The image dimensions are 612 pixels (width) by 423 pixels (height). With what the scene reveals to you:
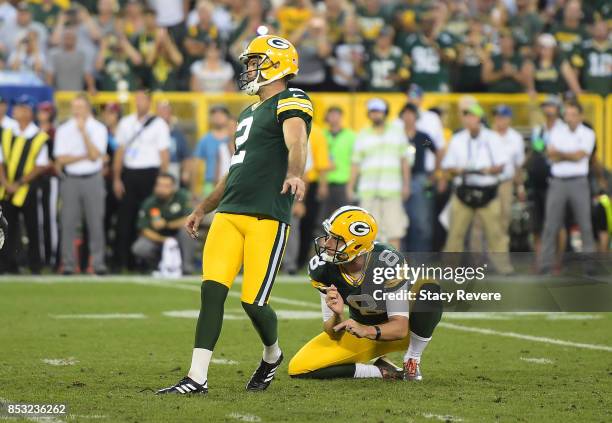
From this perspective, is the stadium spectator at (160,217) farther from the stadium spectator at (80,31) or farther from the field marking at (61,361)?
the field marking at (61,361)

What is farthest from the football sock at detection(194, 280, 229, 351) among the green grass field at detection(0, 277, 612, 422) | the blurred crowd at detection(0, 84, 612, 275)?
the blurred crowd at detection(0, 84, 612, 275)

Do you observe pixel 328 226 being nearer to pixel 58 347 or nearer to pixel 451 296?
pixel 451 296

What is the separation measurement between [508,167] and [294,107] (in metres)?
8.37

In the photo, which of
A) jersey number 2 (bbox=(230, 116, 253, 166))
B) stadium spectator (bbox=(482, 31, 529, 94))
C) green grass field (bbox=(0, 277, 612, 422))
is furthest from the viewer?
stadium spectator (bbox=(482, 31, 529, 94))

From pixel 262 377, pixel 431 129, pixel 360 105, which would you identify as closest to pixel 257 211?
pixel 262 377

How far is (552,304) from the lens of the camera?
7898 mm

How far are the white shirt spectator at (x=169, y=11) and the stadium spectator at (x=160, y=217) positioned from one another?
13.0 ft

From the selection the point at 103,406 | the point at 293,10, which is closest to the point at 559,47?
the point at 293,10

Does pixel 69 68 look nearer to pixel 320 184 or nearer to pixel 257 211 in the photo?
pixel 320 184

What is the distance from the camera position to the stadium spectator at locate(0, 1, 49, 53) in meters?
17.3

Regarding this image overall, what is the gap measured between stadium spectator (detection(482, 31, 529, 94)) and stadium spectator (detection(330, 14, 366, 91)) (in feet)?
5.44

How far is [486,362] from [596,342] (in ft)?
4.44

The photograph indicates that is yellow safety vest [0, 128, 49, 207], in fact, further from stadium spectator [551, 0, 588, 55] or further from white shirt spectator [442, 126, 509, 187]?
stadium spectator [551, 0, 588, 55]

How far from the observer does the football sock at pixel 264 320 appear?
6809 mm
